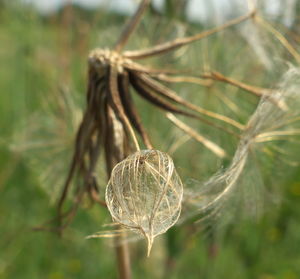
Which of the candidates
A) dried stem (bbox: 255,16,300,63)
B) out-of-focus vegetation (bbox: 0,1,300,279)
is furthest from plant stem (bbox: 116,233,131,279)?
dried stem (bbox: 255,16,300,63)

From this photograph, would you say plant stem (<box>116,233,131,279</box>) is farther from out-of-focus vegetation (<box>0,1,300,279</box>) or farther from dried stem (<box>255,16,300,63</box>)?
dried stem (<box>255,16,300,63</box>)

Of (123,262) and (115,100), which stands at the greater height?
(115,100)

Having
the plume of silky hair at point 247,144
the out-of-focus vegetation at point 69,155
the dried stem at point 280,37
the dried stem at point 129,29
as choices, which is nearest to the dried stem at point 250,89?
the plume of silky hair at point 247,144

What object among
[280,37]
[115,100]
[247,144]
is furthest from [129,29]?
[280,37]

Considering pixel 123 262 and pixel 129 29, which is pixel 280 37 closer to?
pixel 129 29

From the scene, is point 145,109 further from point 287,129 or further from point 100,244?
point 100,244

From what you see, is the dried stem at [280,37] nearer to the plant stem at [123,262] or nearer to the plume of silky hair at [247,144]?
the plume of silky hair at [247,144]

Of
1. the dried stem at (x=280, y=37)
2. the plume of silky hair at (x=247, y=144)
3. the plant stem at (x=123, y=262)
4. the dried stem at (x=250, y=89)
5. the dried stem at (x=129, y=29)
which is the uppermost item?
the dried stem at (x=129, y=29)
